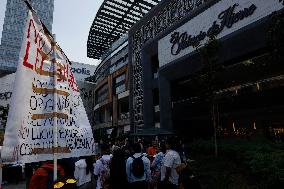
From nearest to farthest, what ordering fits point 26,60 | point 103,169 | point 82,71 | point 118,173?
point 26,60 → point 118,173 → point 103,169 → point 82,71

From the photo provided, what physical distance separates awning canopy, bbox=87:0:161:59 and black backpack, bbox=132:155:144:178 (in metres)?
36.4

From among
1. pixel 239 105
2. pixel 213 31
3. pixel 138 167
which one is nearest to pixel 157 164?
pixel 138 167

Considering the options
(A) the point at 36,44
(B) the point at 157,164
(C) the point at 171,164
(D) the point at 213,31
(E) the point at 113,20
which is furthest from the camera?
(E) the point at 113,20

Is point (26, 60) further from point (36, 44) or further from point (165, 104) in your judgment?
point (165, 104)

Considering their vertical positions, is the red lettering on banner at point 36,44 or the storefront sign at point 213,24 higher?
the storefront sign at point 213,24

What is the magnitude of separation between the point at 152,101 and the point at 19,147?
87.4 ft

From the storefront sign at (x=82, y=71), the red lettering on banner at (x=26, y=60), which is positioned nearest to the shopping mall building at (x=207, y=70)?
the red lettering on banner at (x=26, y=60)

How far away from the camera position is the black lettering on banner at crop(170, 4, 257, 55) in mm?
18625

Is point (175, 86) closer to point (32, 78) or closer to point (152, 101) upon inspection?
point (152, 101)

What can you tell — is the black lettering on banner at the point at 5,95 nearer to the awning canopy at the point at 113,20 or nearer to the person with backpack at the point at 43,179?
the awning canopy at the point at 113,20

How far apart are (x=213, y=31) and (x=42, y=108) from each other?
1739cm

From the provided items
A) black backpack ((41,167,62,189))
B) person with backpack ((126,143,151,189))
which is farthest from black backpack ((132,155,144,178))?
black backpack ((41,167,62,189))

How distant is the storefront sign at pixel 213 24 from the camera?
58.7ft

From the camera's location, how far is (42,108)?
13.3 ft
